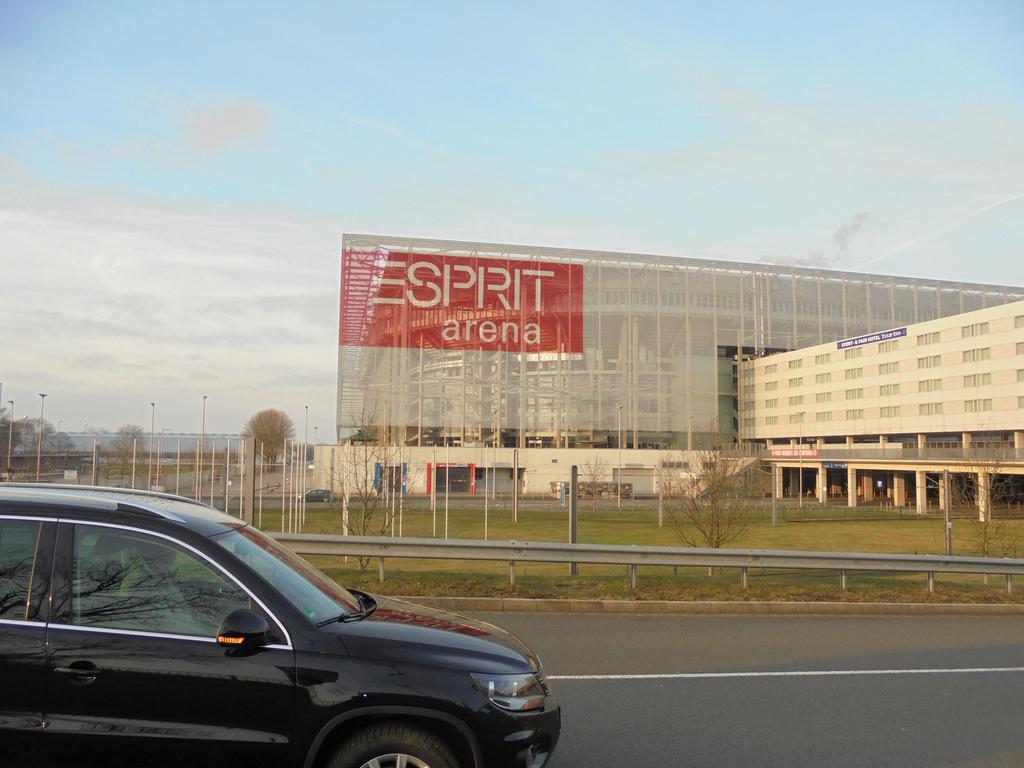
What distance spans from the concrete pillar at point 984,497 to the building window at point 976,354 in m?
39.5

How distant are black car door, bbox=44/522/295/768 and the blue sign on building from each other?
71764 millimetres

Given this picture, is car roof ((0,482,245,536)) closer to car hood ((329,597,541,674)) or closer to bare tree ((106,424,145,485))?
car hood ((329,597,541,674))

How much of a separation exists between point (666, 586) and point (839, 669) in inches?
184

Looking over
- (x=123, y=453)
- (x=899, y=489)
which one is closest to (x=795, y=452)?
(x=899, y=489)

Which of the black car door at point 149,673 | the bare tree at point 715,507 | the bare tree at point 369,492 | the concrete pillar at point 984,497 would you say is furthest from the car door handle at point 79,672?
the concrete pillar at point 984,497

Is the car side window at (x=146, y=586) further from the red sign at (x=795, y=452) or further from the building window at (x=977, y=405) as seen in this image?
the red sign at (x=795, y=452)

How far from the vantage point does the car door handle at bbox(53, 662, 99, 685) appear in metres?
3.55

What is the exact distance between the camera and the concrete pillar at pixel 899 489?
62.4 m

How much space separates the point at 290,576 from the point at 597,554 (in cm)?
848

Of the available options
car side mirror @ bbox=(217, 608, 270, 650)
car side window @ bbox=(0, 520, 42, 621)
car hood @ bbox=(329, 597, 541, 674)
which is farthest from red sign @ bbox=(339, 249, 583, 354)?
car side mirror @ bbox=(217, 608, 270, 650)

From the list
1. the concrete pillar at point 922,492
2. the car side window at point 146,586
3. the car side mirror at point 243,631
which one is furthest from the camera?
the concrete pillar at point 922,492

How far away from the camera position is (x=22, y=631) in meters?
3.62

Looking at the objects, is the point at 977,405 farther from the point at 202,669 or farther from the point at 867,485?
the point at 202,669

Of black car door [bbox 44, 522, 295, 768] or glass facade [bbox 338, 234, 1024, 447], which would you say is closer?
black car door [bbox 44, 522, 295, 768]
